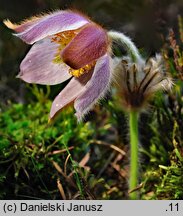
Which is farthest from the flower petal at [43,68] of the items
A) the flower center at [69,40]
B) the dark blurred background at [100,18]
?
the dark blurred background at [100,18]

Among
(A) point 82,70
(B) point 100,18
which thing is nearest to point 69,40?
(A) point 82,70

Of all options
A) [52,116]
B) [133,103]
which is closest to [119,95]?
[133,103]

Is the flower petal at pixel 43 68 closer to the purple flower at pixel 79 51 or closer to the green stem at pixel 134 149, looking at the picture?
the purple flower at pixel 79 51

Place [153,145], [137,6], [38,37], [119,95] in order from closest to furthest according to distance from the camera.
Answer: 1. [38,37]
2. [119,95]
3. [153,145]
4. [137,6]

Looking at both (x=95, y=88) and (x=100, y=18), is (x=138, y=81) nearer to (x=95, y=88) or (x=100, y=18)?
(x=95, y=88)
